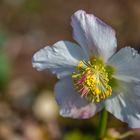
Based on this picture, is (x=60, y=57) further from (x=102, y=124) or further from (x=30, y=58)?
(x=30, y=58)

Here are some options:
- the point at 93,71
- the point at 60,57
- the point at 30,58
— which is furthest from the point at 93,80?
the point at 30,58

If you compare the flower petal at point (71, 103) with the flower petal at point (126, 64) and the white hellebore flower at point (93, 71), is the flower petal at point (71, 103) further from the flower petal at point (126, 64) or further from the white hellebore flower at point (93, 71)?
the flower petal at point (126, 64)

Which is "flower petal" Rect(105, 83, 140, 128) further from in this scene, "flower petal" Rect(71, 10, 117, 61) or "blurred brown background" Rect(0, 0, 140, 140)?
"blurred brown background" Rect(0, 0, 140, 140)

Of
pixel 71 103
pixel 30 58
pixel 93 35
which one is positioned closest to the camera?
pixel 93 35

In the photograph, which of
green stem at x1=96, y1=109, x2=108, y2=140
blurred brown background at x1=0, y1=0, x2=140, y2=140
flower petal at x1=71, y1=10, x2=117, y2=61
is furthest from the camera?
blurred brown background at x1=0, y1=0, x2=140, y2=140

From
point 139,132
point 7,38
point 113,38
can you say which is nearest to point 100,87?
point 113,38

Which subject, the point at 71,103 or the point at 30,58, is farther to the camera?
the point at 30,58

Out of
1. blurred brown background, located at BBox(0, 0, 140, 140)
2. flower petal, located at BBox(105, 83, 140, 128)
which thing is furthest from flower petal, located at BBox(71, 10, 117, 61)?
blurred brown background, located at BBox(0, 0, 140, 140)

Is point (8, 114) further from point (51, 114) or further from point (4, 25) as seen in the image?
point (4, 25)
